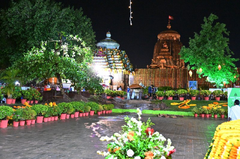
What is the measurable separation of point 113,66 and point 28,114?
2427 centimetres

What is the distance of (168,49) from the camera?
42719mm

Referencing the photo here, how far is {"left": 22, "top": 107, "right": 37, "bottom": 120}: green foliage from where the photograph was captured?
10.1 m

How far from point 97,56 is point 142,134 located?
3226 cm

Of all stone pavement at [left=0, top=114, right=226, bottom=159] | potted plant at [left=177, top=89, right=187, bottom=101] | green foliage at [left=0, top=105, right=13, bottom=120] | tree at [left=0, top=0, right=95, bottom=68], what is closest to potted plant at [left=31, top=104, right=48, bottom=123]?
green foliage at [left=0, top=105, right=13, bottom=120]

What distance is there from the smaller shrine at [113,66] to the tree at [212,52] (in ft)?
30.4

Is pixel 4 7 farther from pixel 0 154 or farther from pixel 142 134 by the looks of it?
pixel 142 134

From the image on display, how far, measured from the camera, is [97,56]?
34.7 metres

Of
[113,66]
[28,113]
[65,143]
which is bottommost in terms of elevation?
[65,143]

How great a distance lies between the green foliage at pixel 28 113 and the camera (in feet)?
33.1

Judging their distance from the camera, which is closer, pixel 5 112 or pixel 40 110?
pixel 5 112

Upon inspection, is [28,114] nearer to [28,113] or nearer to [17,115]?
[28,113]

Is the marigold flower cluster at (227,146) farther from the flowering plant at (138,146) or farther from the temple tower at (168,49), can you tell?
the temple tower at (168,49)

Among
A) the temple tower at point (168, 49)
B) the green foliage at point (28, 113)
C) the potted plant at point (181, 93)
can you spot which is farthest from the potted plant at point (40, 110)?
the temple tower at point (168, 49)

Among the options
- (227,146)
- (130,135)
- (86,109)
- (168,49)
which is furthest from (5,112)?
(168,49)
